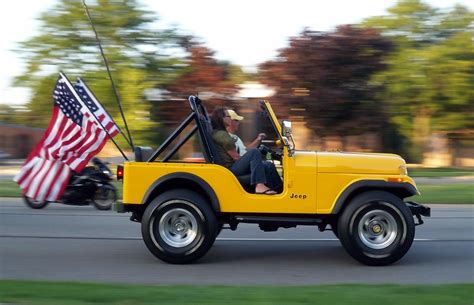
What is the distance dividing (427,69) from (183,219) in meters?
28.7

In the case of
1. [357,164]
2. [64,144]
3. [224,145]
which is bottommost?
[64,144]

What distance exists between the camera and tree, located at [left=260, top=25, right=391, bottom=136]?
26.8 meters

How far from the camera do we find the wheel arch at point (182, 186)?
26.1 feet

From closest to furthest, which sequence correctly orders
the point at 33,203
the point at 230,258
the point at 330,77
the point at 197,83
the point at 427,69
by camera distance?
the point at 230,258 < the point at 33,203 < the point at 330,77 < the point at 197,83 < the point at 427,69

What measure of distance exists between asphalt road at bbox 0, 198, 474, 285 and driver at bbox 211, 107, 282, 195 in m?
1.01

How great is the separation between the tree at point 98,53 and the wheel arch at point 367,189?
22022 mm

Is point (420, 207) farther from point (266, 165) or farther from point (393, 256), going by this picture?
point (266, 165)

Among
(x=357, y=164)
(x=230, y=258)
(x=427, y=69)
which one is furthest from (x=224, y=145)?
(x=427, y=69)

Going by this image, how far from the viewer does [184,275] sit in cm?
752

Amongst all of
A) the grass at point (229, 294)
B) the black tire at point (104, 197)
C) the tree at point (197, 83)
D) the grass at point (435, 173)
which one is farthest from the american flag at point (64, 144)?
the grass at point (435, 173)

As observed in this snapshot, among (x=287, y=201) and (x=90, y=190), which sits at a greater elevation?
(x=287, y=201)

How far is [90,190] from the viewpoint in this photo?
543 inches

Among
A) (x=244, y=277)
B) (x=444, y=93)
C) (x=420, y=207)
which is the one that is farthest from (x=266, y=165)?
(x=444, y=93)

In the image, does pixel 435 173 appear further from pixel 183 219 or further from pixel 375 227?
pixel 183 219
